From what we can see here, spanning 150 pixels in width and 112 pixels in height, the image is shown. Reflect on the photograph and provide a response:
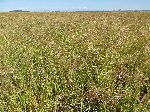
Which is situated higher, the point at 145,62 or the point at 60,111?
Answer: the point at 145,62

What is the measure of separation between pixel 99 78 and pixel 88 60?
113cm

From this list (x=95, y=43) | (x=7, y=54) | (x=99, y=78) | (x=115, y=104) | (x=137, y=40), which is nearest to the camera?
(x=115, y=104)

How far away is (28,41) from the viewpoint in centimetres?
853

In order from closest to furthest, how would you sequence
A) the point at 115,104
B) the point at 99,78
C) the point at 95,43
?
the point at 115,104 → the point at 99,78 → the point at 95,43

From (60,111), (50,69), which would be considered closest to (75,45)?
(50,69)

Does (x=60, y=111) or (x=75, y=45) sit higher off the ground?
(x=75, y=45)

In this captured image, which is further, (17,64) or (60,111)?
(17,64)

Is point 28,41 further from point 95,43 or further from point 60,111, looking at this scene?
point 60,111

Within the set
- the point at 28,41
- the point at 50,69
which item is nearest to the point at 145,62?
the point at 50,69

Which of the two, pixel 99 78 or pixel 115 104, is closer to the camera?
pixel 115 104

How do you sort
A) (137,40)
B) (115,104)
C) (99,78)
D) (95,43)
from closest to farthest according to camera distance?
(115,104) < (99,78) < (95,43) < (137,40)

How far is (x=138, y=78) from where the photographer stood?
440 cm

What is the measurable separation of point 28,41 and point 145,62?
12.9 ft

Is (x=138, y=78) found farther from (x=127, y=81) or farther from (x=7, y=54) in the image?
(x=7, y=54)
